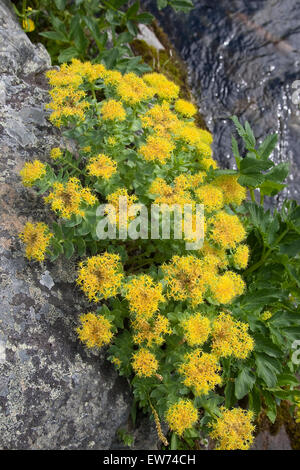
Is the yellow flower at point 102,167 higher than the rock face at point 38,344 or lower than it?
higher

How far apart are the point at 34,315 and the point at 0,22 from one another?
A: 7.35 ft

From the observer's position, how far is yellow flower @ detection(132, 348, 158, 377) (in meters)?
2.13

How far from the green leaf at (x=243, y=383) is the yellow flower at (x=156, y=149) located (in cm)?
130

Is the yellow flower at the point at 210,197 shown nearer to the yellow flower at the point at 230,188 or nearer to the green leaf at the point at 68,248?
the yellow flower at the point at 230,188

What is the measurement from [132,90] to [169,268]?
A: 1129mm

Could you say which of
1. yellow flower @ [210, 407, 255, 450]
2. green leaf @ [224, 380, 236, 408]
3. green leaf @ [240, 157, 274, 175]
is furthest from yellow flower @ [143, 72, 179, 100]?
yellow flower @ [210, 407, 255, 450]

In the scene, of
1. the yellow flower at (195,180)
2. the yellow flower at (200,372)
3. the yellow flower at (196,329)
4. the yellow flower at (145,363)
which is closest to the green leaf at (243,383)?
the yellow flower at (200,372)

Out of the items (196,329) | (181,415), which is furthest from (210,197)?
(181,415)

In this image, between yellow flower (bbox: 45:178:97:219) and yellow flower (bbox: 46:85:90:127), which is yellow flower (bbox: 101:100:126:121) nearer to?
yellow flower (bbox: 46:85:90:127)

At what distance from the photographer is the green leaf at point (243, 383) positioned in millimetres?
2240

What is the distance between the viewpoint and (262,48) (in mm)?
4539

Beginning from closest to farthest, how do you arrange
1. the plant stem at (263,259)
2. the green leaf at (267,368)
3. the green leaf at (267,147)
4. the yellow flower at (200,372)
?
the yellow flower at (200,372), the green leaf at (267,368), the plant stem at (263,259), the green leaf at (267,147)
